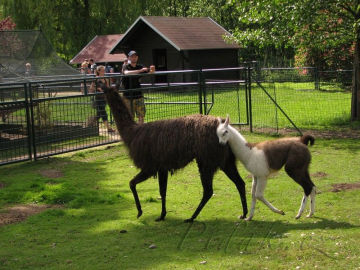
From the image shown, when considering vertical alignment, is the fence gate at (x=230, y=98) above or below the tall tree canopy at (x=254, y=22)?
below

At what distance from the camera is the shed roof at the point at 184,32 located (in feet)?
94.4

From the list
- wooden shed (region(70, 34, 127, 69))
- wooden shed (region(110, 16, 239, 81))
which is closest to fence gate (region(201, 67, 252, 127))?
wooden shed (region(110, 16, 239, 81))

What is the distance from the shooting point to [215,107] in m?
16.5

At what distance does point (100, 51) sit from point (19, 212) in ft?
96.4

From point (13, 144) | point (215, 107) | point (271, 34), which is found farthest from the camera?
point (215, 107)

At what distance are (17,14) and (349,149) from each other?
29.6 meters

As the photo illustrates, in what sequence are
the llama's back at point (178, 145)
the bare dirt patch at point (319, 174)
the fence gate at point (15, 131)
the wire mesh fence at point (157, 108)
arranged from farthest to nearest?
1. the wire mesh fence at point (157, 108)
2. the fence gate at point (15, 131)
3. the bare dirt patch at point (319, 174)
4. the llama's back at point (178, 145)

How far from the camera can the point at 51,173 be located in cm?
959

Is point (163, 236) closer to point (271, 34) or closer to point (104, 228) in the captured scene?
point (104, 228)

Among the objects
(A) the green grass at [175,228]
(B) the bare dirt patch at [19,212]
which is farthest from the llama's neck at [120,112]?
(B) the bare dirt patch at [19,212]

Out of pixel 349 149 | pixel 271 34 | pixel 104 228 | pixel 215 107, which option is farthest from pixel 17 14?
pixel 104 228

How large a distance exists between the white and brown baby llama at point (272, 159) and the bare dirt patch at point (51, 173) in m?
4.21

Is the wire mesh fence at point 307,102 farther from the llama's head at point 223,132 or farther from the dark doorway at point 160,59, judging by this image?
the dark doorway at point 160,59

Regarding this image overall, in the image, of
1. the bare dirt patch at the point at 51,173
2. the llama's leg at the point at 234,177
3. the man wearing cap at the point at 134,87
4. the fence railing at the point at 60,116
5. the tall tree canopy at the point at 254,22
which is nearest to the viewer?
the llama's leg at the point at 234,177
